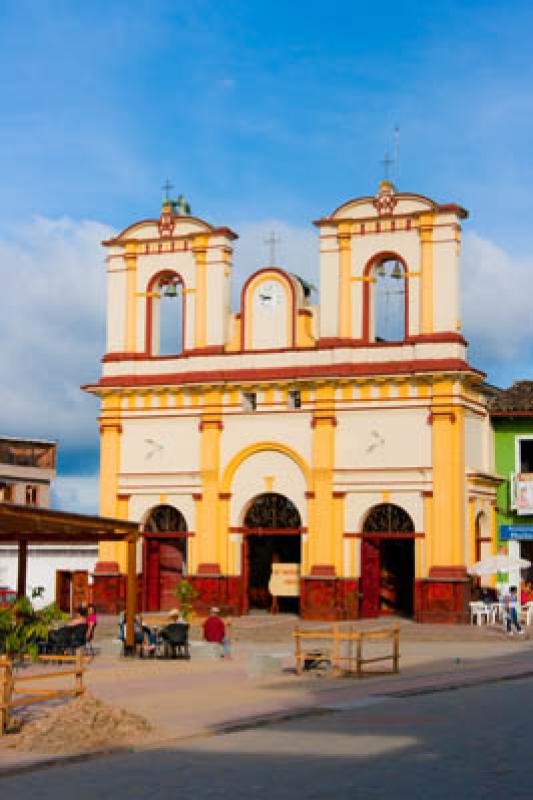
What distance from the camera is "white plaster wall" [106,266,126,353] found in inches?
1828

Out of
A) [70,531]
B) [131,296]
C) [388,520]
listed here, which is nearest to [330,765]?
[70,531]

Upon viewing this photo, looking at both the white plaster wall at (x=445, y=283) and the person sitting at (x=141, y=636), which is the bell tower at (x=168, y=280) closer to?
the white plaster wall at (x=445, y=283)

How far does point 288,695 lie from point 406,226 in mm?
23411

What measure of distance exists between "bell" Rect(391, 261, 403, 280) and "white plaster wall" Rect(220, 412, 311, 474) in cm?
508

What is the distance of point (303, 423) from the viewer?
142ft

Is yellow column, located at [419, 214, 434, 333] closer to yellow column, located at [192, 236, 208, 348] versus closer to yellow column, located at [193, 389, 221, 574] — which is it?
yellow column, located at [193, 389, 221, 574]

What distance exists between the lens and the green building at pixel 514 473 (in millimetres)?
44656

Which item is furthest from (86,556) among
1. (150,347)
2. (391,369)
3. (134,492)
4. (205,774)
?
(205,774)

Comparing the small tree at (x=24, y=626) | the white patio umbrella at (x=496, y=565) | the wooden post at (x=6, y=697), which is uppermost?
the white patio umbrella at (x=496, y=565)

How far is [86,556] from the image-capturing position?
5016cm

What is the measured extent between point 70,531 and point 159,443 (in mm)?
14754

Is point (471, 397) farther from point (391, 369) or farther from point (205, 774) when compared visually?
point (205, 774)

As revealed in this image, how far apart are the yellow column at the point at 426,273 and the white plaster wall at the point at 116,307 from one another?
1038 centimetres

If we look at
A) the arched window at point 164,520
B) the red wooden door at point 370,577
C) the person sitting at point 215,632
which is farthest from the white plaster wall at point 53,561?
the person sitting at point 215,632
